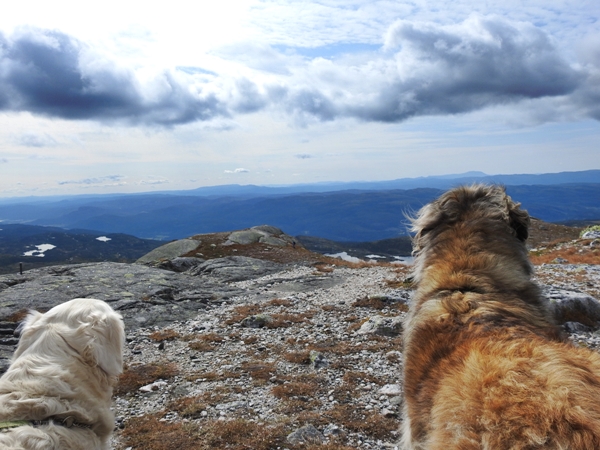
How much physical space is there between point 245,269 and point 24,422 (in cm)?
2500

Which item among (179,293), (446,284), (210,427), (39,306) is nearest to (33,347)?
(210,427)

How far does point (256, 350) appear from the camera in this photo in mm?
12086

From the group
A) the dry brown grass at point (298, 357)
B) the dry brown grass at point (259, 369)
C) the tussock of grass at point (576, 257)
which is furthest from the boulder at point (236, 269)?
the tussock of grass at point (576, 257)

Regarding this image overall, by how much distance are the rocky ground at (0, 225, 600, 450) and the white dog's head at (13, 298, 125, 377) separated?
2901 mm

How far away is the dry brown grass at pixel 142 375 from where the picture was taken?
957 cm

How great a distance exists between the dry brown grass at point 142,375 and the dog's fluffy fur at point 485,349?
792cm

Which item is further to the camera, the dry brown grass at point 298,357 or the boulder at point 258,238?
the boulder at point 258,238

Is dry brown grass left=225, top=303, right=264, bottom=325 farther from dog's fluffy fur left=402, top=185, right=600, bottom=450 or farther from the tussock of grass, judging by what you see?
the tussock of grass

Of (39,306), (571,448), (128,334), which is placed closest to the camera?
(571,448)

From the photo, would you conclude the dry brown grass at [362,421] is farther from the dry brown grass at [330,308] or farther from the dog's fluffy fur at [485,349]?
the dry brown grass at [330,308]

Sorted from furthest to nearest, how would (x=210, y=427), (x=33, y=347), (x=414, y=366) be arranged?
(x=210, y=427) → (x=33, y=347) → (x=414, y=366)

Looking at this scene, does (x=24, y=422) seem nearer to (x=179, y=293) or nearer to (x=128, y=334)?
(x=128, y=334)

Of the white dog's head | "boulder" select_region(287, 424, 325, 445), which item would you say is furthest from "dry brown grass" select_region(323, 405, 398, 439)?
the white dog's head

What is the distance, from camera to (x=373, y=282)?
884 inches
